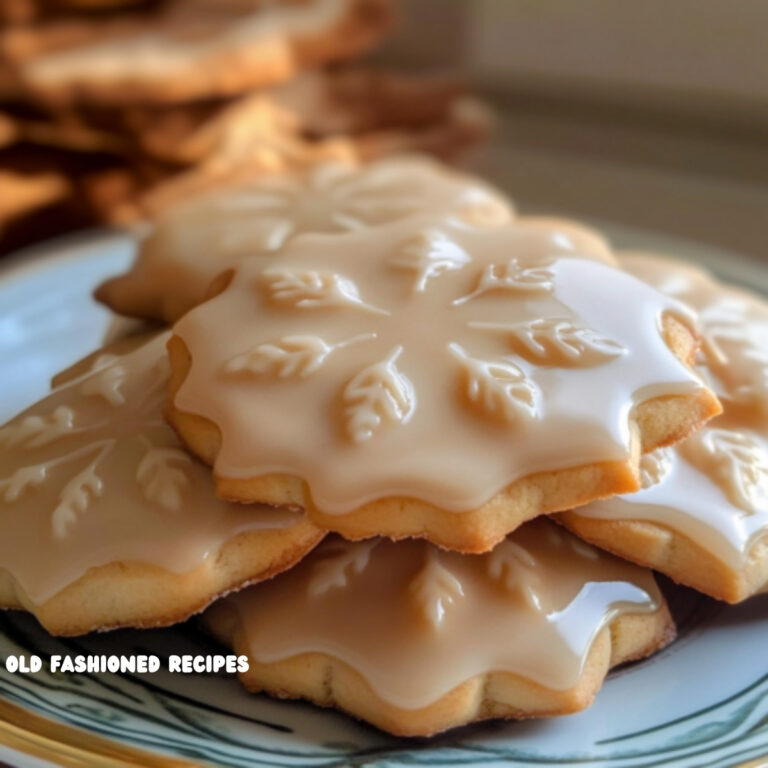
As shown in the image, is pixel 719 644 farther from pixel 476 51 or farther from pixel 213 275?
pixel 476 51

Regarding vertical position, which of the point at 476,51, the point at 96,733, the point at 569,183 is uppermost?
the point at 96,733

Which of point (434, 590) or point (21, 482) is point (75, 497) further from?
point (434, 590)

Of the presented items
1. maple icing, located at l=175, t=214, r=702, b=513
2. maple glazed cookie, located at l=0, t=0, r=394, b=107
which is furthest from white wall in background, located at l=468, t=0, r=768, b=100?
maple icing, located at l=175, t=214, r=702, b=513

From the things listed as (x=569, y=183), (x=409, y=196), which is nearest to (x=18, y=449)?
(x=409, y=196)

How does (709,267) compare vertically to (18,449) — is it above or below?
below

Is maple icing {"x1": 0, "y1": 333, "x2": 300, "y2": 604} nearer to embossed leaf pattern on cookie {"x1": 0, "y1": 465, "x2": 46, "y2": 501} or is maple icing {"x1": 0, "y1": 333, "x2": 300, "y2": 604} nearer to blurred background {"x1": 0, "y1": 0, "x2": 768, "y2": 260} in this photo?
embossed leaf pattern on cookie {"x1": 0, "y1": 465, "x2": 46, "y2": 501}

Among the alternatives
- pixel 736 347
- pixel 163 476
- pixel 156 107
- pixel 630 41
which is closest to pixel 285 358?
pixel 163 476
